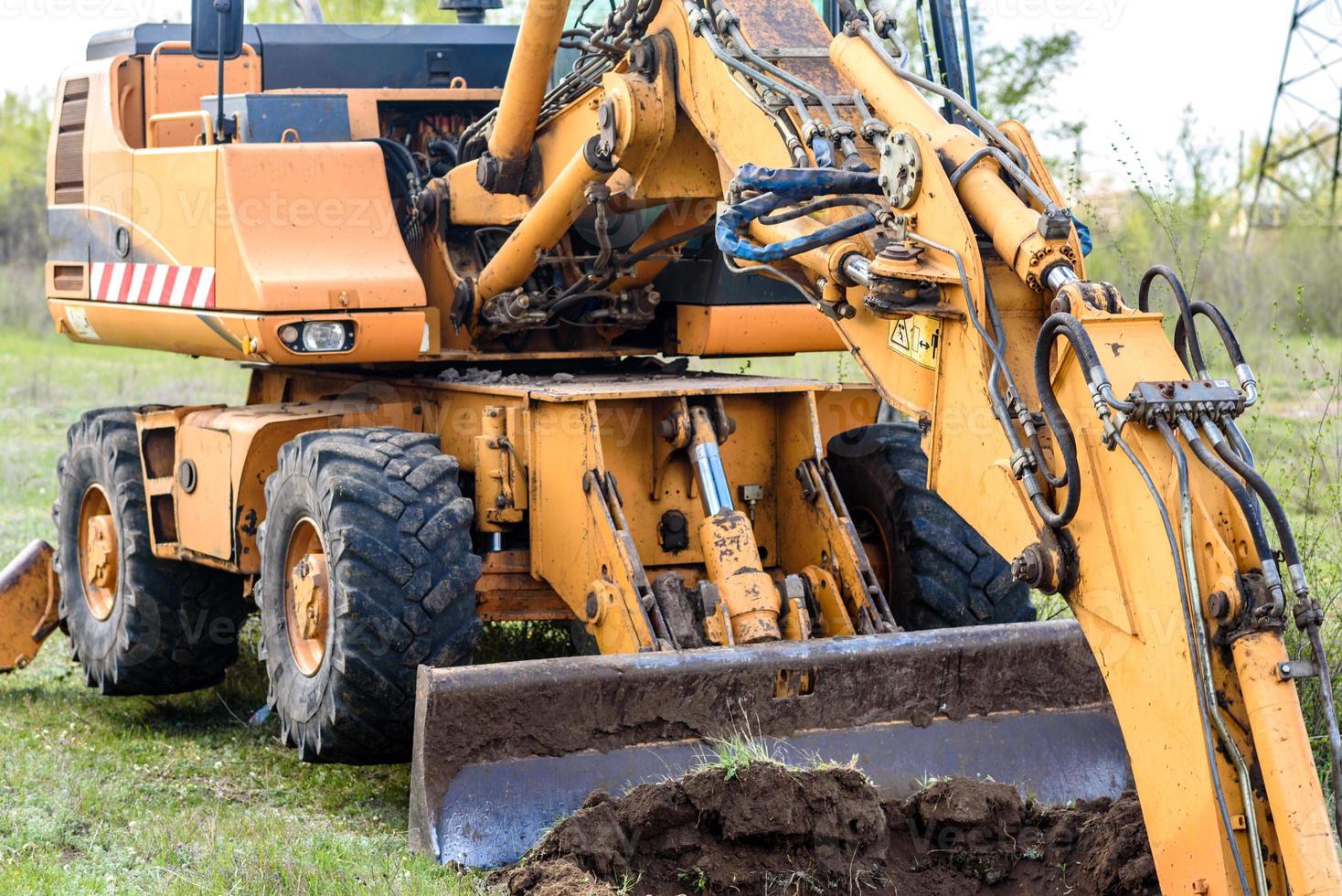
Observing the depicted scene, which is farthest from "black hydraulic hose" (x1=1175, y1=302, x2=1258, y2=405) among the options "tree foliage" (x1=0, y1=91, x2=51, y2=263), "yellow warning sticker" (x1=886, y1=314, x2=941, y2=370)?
"tree foliage" (x1=0, y1=91, x2=51, y2=263)

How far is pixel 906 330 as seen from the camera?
466cm

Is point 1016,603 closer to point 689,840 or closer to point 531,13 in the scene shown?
point 689,840

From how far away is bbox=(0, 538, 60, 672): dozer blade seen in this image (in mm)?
8172

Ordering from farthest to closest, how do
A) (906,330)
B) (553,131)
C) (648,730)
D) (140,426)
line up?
(140,426) < (553,131) < (648,730) < (906,330)

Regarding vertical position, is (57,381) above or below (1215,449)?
above

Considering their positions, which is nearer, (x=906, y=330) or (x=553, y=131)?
(x=906, y=330)

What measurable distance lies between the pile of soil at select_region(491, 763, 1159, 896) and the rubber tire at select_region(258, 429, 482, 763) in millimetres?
958

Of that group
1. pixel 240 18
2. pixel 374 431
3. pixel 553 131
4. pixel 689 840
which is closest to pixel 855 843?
pixel 689 840

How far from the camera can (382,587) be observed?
223 inches

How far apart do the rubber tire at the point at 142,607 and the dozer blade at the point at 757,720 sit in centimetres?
267

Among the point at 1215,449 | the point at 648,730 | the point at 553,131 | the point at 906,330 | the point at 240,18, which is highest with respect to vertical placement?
the point at 240,18

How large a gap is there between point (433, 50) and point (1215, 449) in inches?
197

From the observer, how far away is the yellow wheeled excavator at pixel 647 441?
3859 mm

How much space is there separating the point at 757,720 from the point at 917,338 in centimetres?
142
